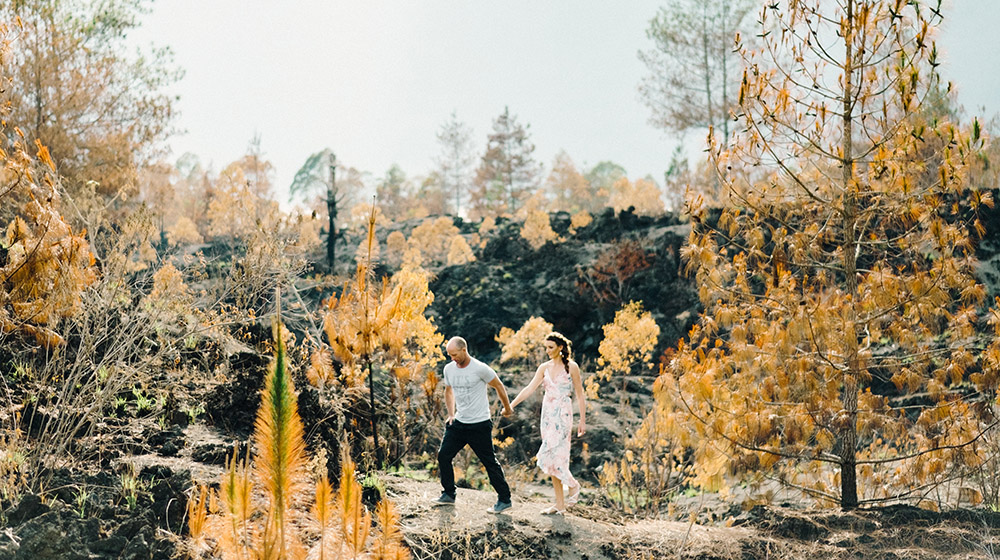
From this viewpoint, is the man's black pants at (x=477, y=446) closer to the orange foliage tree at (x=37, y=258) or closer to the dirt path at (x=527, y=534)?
the dirt path at (x=527, y=534)

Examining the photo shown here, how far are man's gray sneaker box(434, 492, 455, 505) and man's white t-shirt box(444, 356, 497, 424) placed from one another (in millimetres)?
601

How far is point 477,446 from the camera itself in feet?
18.5

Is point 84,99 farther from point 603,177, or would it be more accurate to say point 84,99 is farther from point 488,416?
point 603,177

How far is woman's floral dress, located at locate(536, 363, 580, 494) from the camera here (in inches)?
233

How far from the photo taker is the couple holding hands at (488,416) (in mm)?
5613

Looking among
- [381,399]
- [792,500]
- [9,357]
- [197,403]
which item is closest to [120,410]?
[197,403]

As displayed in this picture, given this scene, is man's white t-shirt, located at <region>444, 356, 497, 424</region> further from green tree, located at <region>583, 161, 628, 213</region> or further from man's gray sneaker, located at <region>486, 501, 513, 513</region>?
green tree, located at <region>583, 161, 628, 213</region>

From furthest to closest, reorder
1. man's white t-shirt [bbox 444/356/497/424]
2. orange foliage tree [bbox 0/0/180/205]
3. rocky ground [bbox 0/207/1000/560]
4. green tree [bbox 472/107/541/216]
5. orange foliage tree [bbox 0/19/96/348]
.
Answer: green tree [bbox 472/107/541/216], orange foliage tree [bbox 0/0/180/205], man's white t-shirt [bbox 444/356/497/424], orange foliage tree [bbox 0/19/96/348], rocky ground [bbox 0/207/1000/560]

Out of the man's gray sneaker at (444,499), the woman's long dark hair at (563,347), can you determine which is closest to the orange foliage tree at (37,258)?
the man's gray sneaker at (444,499)

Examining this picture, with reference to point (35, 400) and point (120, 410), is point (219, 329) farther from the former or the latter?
point (35, 400)

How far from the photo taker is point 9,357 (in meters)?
6.04

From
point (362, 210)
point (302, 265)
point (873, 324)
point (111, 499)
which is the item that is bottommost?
point (111, 499)

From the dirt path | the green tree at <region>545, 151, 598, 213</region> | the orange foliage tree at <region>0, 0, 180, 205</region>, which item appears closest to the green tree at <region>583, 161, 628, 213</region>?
the green tree at <region>545, 151, 598, 213</region>

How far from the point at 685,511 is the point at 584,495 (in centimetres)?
129
